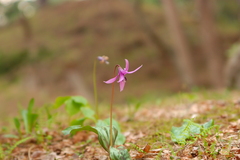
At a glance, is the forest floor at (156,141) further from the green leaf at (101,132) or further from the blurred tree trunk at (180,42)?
the blurred tree trunk at (180,42)

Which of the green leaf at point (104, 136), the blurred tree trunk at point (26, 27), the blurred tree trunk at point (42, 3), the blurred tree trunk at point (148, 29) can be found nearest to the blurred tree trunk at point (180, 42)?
the blurred tree trunk at point (148, 29)

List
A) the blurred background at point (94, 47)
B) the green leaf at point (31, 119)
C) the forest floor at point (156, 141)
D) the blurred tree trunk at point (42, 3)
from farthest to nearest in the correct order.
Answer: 1. the blurred tree trunk at point (42, 3)
2. the blurred background at point (94, 47)
3. the green leaf at point (31, 119)
4. the forest floor at point (156, 141)

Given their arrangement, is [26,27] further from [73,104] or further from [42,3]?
[73,104]

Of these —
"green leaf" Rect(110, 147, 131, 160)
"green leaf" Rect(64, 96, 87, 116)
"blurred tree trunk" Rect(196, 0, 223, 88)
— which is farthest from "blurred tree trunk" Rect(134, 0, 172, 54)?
"green leaf" Rect(110, 147, 131, 160)

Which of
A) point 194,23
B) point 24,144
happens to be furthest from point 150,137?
point 194,23

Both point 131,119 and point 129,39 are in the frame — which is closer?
point 131,119

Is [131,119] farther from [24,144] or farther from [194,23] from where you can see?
[194,23]
